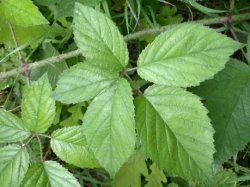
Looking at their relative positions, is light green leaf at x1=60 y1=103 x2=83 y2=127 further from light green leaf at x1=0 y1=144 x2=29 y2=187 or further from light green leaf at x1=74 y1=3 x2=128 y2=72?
light green leaf at x1=74 y1=3 x2=128 y2=72

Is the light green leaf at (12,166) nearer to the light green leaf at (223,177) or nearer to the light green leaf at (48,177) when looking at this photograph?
the light green leaf at (48,177)

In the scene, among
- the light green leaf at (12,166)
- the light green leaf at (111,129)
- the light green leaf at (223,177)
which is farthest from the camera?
the light green leaf at (223,177)

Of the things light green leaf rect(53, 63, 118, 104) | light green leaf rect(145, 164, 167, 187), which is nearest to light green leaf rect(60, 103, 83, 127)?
light green leaf rect(145, 164, 167, 187)

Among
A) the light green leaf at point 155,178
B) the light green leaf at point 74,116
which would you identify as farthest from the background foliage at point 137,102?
the light green leaf at point 74,116

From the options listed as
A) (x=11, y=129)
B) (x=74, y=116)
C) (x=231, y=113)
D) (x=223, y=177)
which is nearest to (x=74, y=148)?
(x=11, y=129)

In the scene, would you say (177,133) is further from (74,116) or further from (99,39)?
(74,116)

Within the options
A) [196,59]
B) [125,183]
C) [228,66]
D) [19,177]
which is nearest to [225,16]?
[228,66]
